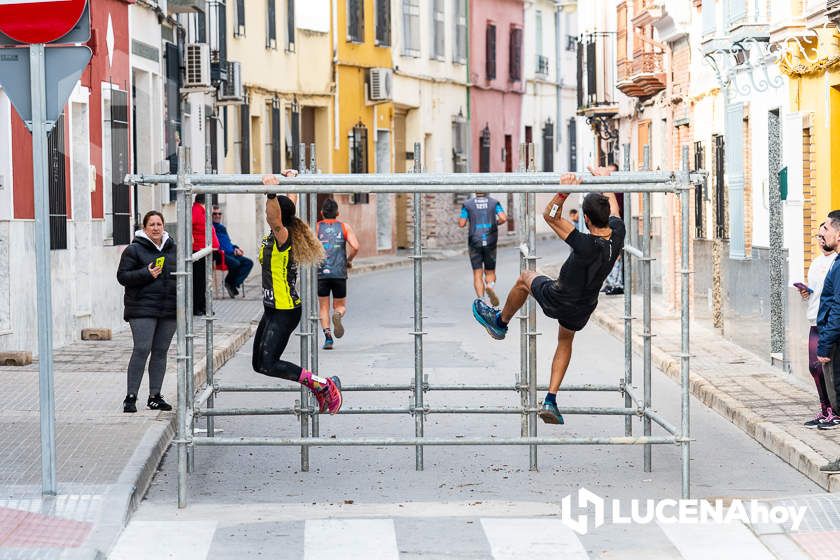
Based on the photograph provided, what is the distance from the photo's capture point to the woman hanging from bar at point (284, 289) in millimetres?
11289

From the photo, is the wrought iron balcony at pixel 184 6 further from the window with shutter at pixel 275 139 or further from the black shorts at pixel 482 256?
the window with shutter at pixel 275 139

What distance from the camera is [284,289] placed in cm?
1136

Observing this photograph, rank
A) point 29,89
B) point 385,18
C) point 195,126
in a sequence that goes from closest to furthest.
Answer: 1. point 29,89
2. point 195,126
3. point 385,18

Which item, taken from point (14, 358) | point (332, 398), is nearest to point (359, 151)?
point (14, 358)

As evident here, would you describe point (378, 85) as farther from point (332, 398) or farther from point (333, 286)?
point (332, 398)

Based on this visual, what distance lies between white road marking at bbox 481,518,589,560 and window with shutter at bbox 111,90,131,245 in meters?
13.2

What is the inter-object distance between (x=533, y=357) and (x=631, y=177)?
1.61m

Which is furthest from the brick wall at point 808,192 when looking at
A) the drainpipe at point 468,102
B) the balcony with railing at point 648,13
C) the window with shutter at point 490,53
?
the window with shutter at point 490,53

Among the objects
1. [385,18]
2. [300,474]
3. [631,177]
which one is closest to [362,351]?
[300,474]

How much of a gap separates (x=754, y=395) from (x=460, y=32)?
115ft

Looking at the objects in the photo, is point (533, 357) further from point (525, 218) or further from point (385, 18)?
point (385, 18)

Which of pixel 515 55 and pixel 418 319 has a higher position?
pixel 515 55

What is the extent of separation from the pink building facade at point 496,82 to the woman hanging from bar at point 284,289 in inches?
1507

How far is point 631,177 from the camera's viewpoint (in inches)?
405
